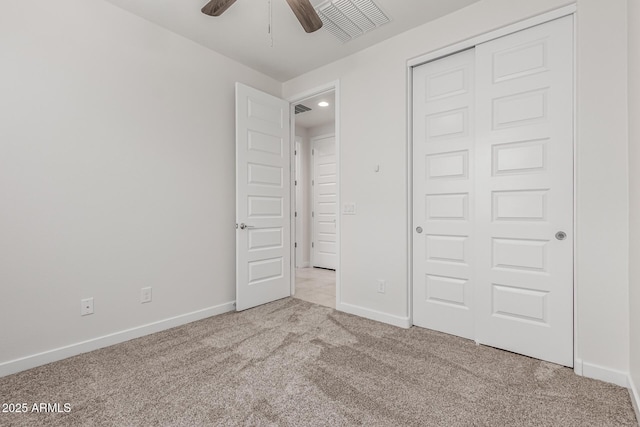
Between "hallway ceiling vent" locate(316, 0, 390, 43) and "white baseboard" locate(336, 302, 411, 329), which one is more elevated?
"hallway ceiling vent" locate(316, 0, 390, 43)

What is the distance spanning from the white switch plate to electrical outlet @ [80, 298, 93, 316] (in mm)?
2270

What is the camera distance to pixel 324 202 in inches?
224

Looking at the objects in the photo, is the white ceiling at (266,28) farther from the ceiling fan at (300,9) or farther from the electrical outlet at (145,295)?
the electrical outlet at (145,295)

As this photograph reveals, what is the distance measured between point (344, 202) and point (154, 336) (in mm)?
2103

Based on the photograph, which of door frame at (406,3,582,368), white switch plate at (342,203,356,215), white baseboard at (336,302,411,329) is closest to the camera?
door frame at (406,3,582,368)

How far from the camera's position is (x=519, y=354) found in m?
2.17

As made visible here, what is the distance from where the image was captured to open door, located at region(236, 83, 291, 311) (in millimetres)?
3119

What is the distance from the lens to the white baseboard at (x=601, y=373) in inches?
69.5

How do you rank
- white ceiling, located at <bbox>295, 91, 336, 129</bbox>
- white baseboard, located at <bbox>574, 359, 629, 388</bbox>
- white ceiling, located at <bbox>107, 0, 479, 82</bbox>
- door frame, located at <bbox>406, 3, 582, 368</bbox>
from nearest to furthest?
1. white baseboard, located at <bbox>574, 359, 629, 388</bbox>
2. door frame, located at <bbox>406, 3, 582, 368</bbox>
3. white ceiling, located at <bbox>107, 0, 479, 82</bbox>
4. white ceiling, located at <bbox>295, 91, 336, 129</bbox>

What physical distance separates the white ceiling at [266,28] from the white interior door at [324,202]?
2.33m

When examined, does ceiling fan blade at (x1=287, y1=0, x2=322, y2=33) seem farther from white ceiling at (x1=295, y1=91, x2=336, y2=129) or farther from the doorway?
the doorway

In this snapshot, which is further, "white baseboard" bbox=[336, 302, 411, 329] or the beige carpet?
"white baseboard" bbox=[336, 302, 411, 329]

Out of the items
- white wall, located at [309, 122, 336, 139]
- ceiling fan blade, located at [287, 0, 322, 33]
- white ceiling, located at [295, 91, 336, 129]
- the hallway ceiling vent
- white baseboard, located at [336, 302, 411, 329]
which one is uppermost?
white ceiling, located at [295, 91, 336, 129]

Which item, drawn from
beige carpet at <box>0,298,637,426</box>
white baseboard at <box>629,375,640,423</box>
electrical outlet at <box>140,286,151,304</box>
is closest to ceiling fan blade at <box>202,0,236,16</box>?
electrical outlet at <box>140,286,151,304</box>
